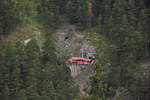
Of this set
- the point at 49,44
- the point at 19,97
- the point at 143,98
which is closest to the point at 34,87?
the point at 19,97

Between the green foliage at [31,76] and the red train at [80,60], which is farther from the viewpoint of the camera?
the red train at [80,60]

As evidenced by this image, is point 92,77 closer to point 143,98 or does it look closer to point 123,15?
point 143,98

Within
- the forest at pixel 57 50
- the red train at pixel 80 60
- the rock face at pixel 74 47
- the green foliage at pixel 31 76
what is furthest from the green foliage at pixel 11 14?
the red train at pixel 80 60

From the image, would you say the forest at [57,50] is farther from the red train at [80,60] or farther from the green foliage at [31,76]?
the red train at [80,60]

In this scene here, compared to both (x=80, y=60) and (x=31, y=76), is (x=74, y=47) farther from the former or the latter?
(x=31, y=76)

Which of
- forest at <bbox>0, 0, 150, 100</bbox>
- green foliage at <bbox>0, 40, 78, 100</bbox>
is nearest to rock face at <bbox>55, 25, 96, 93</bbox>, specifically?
Result: forest at <bbox>0, 0, 150, 100</bbox>

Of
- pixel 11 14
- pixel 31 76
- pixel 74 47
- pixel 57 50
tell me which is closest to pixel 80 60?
pixel 57 50

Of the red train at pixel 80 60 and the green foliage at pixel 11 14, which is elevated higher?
the green foliage at pixel 11 14
